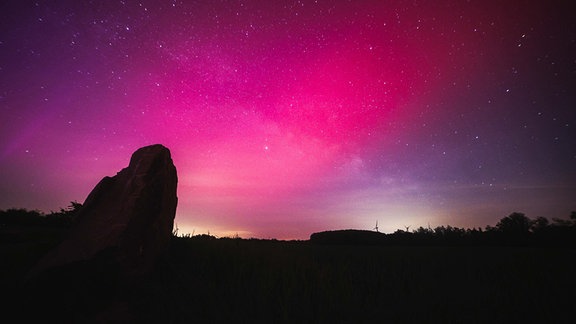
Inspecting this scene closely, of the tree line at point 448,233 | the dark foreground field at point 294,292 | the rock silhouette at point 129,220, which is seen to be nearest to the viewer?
the dark foreground field at point 294,292

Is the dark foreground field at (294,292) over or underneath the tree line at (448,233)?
underneath

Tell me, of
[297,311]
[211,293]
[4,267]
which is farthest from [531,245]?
[4,267]

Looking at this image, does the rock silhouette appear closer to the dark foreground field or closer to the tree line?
the dark foreground field

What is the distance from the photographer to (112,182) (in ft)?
22.6

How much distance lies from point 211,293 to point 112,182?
3.79 meters

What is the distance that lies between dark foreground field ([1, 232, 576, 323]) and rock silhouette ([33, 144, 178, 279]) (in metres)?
0.37

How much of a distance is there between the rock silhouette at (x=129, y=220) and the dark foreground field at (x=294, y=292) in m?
0.37

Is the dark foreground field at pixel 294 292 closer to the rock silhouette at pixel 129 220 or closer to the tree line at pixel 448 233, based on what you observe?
the rock silhouette at pixel 129 220

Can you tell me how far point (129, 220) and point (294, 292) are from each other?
10.4 ft

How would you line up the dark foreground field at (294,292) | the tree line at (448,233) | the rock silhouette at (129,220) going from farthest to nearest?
1. the tree line at (448,233)
2. the rock silhouette at (129,220)
3. the dark foreground field at (294,292)

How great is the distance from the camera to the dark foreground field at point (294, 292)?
4199 millimetres

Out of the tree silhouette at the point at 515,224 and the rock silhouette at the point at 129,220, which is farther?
the tree silhouette at the point at 515,224

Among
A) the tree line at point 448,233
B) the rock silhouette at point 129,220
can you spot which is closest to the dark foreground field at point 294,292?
the rock silhouette at point 129,220

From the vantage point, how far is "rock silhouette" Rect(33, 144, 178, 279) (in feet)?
16.4
